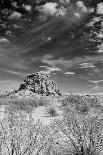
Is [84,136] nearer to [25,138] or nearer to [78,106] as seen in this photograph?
[25,138]

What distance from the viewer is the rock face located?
83.4 metres

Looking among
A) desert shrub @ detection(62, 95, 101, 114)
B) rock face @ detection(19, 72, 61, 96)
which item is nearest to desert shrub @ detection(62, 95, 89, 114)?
desert shrub @ detection(62, 95, 101, 114)

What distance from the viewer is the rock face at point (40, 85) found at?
274 feet

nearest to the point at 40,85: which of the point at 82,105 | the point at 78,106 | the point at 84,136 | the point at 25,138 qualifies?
the point at 82,105

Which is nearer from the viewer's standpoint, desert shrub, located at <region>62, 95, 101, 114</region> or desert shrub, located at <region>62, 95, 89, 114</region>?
desert shrub, located at <region>62, 95, 89, 114</region>

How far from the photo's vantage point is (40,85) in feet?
284

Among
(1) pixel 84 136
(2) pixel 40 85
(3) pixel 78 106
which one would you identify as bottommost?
(1) pixel 84 136

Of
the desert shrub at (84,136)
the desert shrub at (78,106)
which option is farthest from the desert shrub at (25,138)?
the desert shrub at (78,106)

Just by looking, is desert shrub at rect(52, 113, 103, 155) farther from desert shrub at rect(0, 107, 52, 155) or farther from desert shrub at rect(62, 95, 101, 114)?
desert shrub at rect(62, 95, 101, 114)

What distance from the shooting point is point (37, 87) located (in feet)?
279

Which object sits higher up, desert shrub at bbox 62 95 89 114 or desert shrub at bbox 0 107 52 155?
desert shrub at bbox 62 95 89 114

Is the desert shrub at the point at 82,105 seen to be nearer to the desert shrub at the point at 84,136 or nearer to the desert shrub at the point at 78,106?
the desert shrub at the point at 78,106

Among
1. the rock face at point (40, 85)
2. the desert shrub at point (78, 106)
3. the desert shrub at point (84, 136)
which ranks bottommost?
the desert shrub at point (84, 136)

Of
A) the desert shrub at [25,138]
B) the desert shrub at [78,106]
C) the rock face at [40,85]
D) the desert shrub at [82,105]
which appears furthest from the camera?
the rock face at [40,85]
